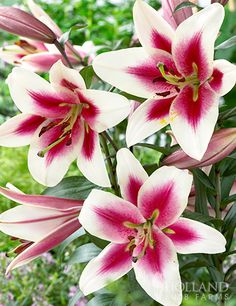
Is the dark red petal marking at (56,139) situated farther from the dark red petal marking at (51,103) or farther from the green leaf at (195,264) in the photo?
the green leaf at (195,264)

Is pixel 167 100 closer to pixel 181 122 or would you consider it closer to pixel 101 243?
pixel 181 122

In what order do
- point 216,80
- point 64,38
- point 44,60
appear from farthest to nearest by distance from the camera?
point 44,60
point 64,38
point 216,80

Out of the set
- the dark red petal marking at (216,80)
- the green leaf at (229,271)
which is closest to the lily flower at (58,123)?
the dark red petal marking at (216,80)

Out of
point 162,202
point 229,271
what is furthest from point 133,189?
point 229,271

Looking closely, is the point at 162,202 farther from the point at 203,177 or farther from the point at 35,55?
the point at 35,55

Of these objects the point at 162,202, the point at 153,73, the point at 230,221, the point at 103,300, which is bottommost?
the point at 103,300

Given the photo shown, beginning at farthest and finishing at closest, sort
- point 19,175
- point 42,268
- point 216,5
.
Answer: point 19,175 → point 42,268 → point 216,5

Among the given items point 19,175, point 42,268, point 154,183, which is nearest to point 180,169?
point 154,183
